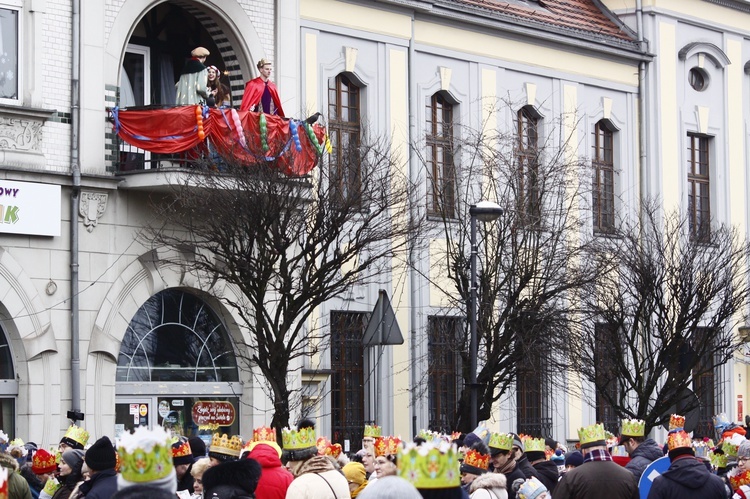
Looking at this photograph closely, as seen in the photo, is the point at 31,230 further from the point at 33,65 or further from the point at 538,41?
the point at 538,41

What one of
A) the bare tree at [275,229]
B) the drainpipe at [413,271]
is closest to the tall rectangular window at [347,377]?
the drainpipe at [413,271]

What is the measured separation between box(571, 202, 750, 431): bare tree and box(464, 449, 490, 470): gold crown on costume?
1604 cm

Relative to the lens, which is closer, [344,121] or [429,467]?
[429,467]

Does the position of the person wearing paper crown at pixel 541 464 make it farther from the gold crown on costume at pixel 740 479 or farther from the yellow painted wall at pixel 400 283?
the yellow painted wall at pixel 400 283

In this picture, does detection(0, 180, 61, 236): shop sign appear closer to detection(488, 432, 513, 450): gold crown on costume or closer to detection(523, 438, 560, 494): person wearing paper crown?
detection(523, 438, 560, 494): person wearing paper crown

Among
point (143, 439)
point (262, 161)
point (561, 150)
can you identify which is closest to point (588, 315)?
point (561, 150)

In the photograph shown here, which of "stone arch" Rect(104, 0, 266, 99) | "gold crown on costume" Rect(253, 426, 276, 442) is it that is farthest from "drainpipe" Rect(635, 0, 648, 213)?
"gold crown on costume" Rect(253, 426, 276, 442)

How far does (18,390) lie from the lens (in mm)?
24500

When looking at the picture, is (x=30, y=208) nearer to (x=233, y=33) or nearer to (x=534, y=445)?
(x=233, y=33)

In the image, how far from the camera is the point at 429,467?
815 cm

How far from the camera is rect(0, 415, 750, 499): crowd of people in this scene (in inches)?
318

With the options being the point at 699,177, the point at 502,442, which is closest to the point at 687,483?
the point at 502,442

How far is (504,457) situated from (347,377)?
15436 millimetres

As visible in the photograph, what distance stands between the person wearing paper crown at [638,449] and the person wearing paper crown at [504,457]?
64.6 inches
